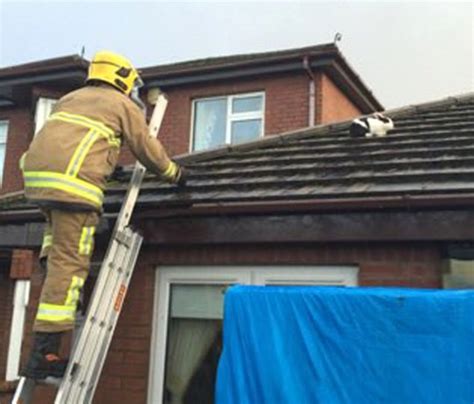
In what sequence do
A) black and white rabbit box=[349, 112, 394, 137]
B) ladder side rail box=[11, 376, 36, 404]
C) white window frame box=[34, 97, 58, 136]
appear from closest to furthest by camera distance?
ladder side rail box=[11, 376, 36, 404]
black and white rabbit box=[349, 112, 394, 137]
white window frame box=[34, 97, 58, 136]

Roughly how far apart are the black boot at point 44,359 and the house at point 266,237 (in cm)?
153

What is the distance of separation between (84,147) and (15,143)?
12.5 metres

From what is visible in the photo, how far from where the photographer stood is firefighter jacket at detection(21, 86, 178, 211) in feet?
12.4

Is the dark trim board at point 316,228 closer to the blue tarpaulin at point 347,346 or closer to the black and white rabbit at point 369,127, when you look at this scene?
the blue tarpaulin at point 347,346

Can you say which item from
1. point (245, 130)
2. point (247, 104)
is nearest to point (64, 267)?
point (245, 130)

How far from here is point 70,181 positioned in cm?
376

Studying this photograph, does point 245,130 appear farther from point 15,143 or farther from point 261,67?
point 15,143

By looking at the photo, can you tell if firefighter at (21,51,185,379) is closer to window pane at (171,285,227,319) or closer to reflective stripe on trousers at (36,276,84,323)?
reflective stripe on trousers at (36,276,84,323)

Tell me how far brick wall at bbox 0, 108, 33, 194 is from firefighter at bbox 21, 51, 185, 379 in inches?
467

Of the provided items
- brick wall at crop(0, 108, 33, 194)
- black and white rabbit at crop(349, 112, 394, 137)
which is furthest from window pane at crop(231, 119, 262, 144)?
black and white rabbit at crop(349, 112, 394, 137)

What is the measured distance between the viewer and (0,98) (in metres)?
15.7

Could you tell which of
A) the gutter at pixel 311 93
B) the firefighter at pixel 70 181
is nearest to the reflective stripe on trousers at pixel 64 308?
the firefighter at pixel 70 181

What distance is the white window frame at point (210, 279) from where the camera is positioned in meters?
4.75

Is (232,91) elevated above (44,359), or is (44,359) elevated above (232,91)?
(232,91)
